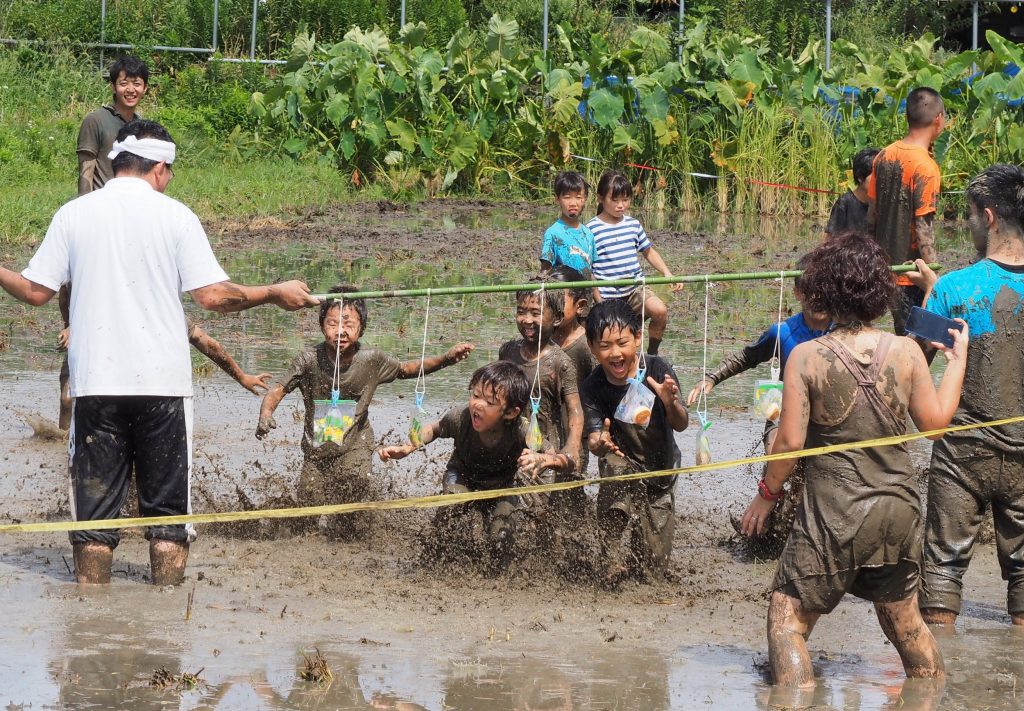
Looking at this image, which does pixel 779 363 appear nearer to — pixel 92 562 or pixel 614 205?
pixel 614 205

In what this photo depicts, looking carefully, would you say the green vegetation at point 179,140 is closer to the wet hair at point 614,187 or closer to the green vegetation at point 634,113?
the green vegetation at point 634,113

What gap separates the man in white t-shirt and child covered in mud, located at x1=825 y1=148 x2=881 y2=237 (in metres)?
4.16

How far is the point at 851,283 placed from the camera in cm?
461

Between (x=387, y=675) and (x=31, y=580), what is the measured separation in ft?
6.13

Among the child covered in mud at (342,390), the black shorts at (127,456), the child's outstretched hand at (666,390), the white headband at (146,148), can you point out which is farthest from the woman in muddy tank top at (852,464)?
the white headband at (146,148)

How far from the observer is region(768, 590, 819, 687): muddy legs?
461cm

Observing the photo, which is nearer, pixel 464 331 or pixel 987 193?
pixel 987 193

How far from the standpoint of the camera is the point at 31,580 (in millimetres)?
5891

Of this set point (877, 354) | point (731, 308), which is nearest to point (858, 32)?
point (731, 308)

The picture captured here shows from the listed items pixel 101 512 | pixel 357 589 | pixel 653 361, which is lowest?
pixel 357 589

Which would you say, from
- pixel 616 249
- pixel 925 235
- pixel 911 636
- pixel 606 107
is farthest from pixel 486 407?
pixel 606 107

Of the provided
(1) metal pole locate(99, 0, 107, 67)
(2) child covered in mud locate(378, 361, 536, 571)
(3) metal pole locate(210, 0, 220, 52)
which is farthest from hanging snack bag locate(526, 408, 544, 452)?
(1) metal pole locate(99, 0, 107, 67)

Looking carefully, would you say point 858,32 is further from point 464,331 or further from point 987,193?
point 987,193

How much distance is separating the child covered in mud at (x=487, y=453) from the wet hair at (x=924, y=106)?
319cm
